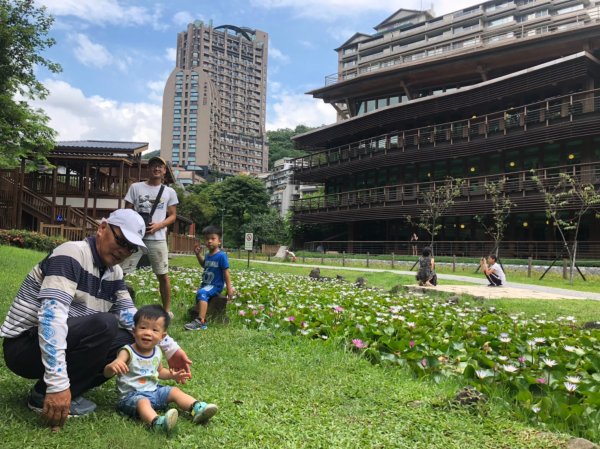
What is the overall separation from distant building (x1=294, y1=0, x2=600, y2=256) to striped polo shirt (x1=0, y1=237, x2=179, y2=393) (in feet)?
82.8

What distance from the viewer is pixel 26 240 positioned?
17.4 m

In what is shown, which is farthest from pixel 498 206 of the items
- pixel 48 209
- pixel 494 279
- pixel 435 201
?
pixel 48 209

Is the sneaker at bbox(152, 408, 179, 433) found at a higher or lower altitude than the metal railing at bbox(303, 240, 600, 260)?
lower

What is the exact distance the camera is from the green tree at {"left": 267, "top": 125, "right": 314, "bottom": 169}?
115 metres

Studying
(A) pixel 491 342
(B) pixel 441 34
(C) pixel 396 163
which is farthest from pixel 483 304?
(B) pixel 441 34

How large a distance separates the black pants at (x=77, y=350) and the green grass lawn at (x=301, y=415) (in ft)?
0.80

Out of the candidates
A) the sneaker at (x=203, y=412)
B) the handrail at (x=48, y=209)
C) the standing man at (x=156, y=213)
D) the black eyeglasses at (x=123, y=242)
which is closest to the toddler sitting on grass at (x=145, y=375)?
the sneaker at (x=203, y=412)

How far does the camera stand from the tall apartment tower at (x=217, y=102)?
107750mm

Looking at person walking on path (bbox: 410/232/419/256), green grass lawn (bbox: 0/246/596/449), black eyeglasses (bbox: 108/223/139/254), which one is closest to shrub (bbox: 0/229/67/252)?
green grass lawn (bbox: 0/246/596/449)

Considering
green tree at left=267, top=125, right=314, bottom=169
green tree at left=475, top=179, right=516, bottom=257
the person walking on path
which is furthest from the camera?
green tree at left=267, top=125, right=314, bottom=169

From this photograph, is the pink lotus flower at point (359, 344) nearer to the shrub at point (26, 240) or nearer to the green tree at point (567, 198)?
the shrub at point (26, 240)

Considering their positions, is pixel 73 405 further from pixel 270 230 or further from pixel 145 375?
pixel 270 230

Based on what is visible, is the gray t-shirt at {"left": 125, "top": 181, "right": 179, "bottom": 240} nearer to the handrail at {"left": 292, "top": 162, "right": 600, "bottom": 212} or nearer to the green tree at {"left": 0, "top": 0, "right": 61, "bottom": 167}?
the green tree at {"left": 0, "top": 0, "right": 61, "bottom": 167}

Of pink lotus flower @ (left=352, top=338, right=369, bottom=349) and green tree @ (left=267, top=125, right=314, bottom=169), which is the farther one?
green tree @ (left=267, top=125, right=314, bottom=169)
